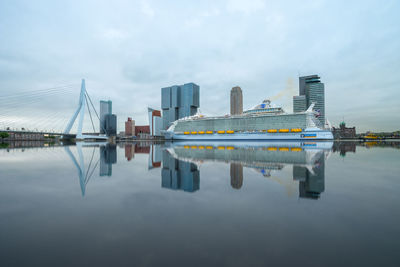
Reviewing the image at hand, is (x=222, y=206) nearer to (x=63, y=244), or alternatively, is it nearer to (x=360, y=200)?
(x=63, y=244)

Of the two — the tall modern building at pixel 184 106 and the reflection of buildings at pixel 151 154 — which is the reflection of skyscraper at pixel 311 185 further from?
the tall modern building at pixel 184 106

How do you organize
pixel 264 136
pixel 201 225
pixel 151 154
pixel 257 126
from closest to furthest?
pixel 201 225 → pixel 151 154 → pixel 264 136 → pixel 257 126

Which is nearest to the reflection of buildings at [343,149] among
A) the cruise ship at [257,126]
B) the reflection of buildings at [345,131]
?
the cruise ship at [257,126]

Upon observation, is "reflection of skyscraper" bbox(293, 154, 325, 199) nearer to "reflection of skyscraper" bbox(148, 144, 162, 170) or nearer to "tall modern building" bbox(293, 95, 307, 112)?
"reflection of skyscraper" bbox(148, 144, 162, 170)

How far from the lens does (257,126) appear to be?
62844 millimetres

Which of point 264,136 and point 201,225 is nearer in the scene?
point 201,225

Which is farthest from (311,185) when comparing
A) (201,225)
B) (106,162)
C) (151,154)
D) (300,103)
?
(300,103)

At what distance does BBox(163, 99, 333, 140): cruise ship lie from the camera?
5478 centimetres

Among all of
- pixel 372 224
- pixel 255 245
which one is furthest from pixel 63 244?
pixel 372 224

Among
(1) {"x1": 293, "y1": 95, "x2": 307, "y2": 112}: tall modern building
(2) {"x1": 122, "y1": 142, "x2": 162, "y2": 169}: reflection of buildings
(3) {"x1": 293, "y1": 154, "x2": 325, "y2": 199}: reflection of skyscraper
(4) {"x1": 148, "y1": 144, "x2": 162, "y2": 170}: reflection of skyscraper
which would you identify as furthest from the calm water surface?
(1) {"x1": 293, "y1": 95, "x2": 307, "y2": 112}: tall modern building

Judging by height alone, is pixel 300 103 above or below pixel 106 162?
above

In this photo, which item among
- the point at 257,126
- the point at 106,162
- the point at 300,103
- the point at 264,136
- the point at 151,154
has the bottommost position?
the point at 151,154

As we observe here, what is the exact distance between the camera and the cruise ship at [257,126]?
54784 mm

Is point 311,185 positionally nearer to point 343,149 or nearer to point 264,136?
point 343,149
